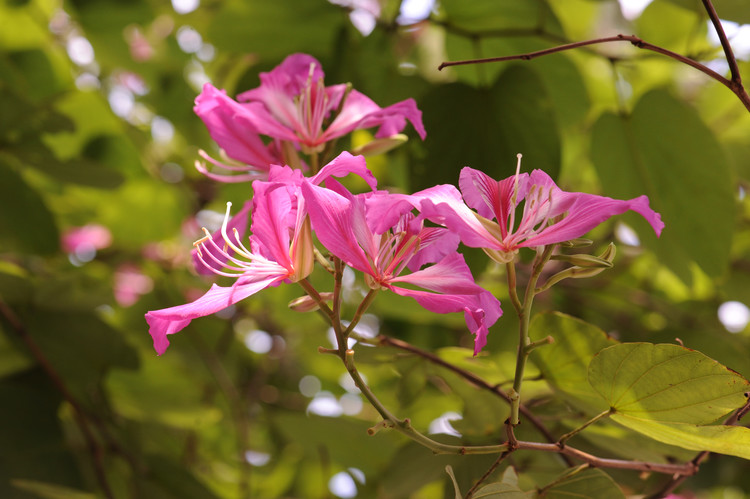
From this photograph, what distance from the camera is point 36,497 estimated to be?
94 cm

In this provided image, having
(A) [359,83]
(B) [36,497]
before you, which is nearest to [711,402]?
(A) [359,83]

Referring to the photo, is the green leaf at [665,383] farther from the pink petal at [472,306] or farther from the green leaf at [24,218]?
the green leaf at [24,218]

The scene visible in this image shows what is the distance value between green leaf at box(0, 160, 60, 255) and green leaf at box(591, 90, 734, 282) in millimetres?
936

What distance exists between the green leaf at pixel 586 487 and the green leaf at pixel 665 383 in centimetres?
7

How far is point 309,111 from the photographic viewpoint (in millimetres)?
679

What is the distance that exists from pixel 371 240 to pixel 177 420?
87cm

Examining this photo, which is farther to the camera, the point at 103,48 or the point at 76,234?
the point at 76,234

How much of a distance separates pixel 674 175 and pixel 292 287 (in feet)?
2.51

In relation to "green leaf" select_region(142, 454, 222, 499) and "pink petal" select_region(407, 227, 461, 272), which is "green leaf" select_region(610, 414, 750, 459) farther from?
"green leaf" select_region(142, 454, 222, 499)

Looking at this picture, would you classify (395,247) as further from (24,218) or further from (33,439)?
(24,218)

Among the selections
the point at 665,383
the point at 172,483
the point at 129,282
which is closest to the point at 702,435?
the point at 665,383

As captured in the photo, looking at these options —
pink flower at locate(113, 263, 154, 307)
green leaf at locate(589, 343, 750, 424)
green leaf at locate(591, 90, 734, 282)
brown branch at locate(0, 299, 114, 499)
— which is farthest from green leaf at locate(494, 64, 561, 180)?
pink flower at locate(113, 263, 154, 307)

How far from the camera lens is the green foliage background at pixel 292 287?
806 mm

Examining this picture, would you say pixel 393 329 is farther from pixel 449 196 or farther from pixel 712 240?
pixel 449 196
